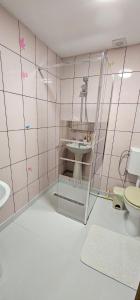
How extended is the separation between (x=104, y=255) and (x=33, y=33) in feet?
7.81

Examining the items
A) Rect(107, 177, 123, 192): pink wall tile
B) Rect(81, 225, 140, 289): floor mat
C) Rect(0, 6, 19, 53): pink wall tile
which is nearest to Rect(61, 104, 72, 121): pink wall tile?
Rect(0, 6, 19, 53): pink wall tile

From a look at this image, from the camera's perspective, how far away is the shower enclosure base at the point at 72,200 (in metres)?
1.76

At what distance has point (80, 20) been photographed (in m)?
1.26

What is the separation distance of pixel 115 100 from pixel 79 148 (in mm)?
878

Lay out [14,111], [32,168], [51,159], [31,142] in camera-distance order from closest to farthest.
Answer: [14,111]
[31,142]
[32,168]
[51,159]

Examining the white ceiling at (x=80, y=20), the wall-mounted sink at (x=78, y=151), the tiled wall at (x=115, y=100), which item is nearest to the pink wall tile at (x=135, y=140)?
the tiled wall at (x=115, y=100)

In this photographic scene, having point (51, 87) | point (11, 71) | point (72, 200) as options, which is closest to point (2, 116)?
point (11, 71)

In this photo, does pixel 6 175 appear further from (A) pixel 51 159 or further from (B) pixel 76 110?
(B) pixel 76 110

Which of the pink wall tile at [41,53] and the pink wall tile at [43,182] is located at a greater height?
the pink wall tile at [41,53]

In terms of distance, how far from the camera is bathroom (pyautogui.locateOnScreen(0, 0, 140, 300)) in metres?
1.11

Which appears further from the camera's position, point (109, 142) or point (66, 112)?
point (109, 142)

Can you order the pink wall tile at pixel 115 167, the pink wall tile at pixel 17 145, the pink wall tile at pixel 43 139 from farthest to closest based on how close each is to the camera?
1. the pink wall tile at pixel 115 167
2. the pink wall tile at pixel 43 139
3. the pink wall tile at pixel 17 145

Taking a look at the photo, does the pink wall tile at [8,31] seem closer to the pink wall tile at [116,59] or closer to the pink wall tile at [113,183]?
the pink wall tile at [116,59]

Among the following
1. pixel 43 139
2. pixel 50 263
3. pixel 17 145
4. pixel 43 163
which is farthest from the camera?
pixel 43 163
